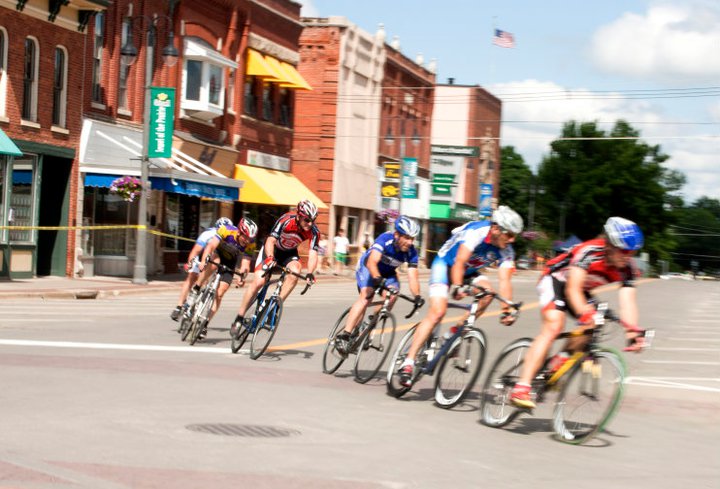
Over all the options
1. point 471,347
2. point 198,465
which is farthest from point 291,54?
point 198,465

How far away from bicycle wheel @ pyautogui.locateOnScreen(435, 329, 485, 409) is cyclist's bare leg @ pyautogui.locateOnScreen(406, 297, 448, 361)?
0.26 m

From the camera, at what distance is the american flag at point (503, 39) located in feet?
193

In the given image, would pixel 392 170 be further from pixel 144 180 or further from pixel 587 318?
pixel 587 318

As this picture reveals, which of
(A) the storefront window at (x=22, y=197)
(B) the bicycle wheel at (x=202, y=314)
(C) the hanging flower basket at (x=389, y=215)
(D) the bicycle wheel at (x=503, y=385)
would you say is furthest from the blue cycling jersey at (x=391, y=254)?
(C) the hanging flower basket at (x=389, y=215)

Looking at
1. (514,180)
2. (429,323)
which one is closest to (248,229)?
(429,323)

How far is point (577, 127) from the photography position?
363 feet

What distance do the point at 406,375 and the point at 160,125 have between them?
2254 centimetres

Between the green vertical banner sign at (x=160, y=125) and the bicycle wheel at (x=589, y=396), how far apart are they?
23848 mm

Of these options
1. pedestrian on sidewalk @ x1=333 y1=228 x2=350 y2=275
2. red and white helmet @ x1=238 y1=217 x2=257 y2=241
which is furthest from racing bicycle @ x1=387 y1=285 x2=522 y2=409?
pedestrian on sidewalk @ x1=333 y1=228 x2=350 y2=275

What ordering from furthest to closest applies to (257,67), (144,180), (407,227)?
(257,67) → (144,180) → (407,227)

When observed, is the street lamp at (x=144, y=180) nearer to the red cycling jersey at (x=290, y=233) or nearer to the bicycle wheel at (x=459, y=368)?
the red cycling jersey at (x=290, y=233)

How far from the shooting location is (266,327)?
547 inches

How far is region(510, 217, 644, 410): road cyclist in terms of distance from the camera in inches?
340

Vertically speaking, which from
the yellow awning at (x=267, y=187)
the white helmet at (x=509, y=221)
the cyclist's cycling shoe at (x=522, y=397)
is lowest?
the cyclist's cycling shoe at (x=522, y=397)
